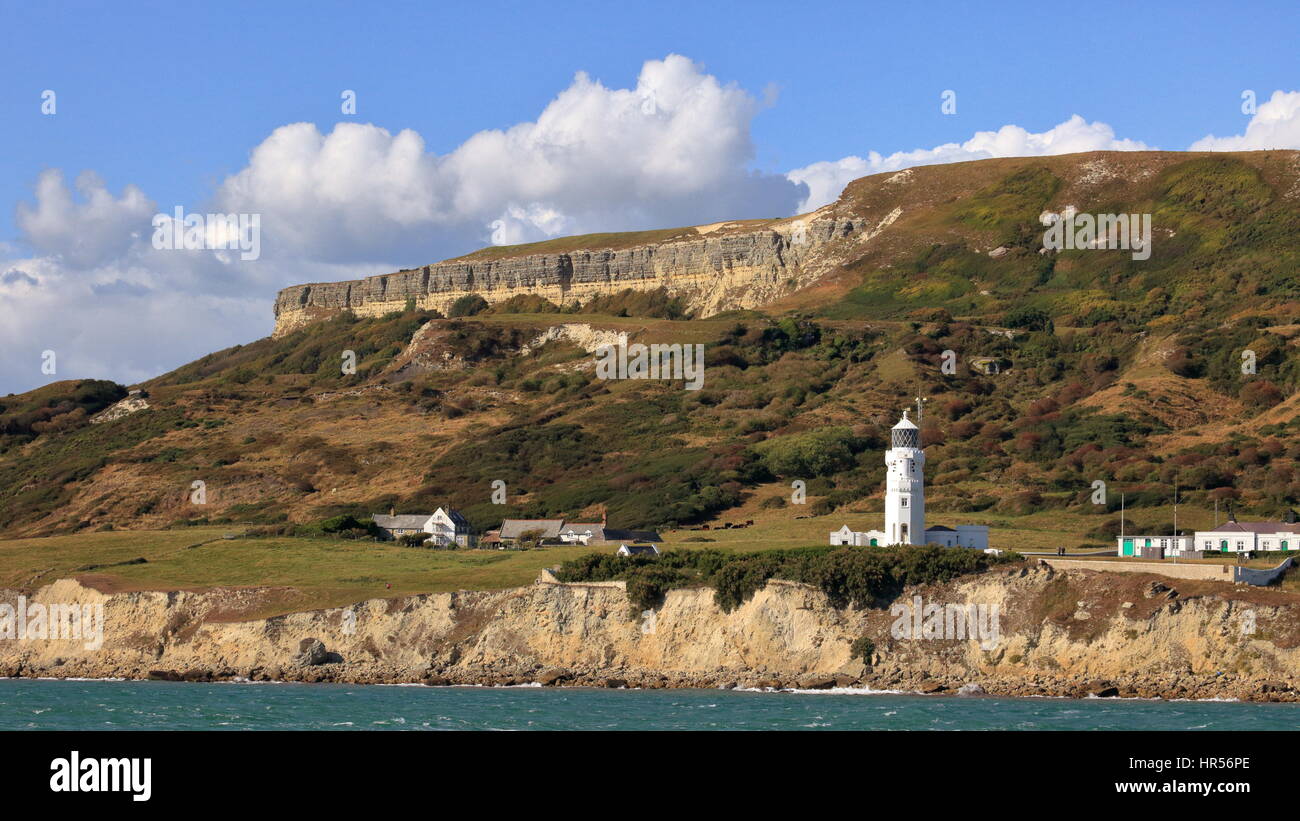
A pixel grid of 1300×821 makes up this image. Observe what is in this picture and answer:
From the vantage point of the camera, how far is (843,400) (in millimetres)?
116938

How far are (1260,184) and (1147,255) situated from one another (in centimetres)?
1322

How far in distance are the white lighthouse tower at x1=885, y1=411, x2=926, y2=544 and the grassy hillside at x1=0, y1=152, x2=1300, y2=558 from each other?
39.4 feet

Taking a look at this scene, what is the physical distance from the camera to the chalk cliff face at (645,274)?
158375 millimetres

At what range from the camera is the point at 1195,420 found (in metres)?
104

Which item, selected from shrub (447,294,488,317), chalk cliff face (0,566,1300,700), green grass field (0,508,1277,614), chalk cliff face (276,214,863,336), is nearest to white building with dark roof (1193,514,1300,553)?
green grass field (0,508,1277,614)

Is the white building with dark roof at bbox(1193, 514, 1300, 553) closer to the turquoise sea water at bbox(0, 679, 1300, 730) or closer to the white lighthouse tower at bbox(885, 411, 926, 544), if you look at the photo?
the white lighthouse tower at bbox(885, 411, 926, 544)

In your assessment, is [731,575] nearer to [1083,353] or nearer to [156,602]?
[156,602]

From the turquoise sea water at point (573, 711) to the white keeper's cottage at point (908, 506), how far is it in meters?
12.5

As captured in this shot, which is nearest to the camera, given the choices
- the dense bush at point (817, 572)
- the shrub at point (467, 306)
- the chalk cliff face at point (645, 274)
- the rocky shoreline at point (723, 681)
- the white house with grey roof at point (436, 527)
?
the rocky shoreline at point (723, 681)

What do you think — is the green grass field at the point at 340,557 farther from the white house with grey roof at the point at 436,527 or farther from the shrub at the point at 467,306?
the shrub at the point at 467,306

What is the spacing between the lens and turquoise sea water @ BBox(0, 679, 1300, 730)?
44.2 meters

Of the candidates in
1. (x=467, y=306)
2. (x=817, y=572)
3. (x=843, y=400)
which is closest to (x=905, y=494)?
(x=817, y=572)

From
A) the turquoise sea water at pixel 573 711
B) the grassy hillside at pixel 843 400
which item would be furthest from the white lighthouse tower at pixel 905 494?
the turquoise sea water at pixel 573 711
